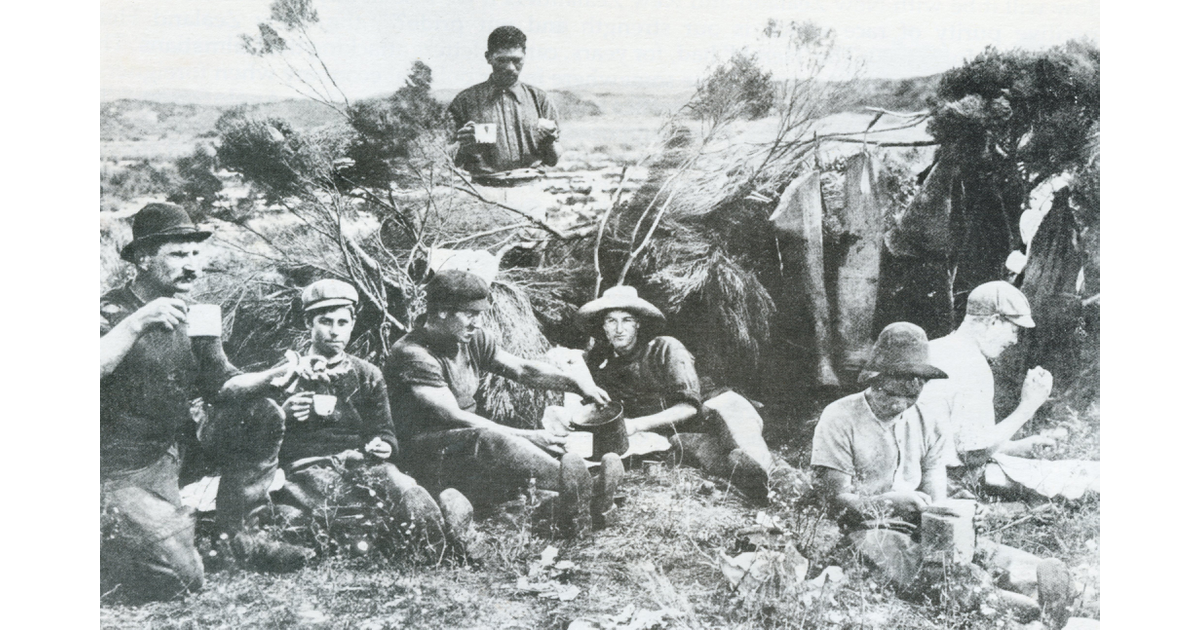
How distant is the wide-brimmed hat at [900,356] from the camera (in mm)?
6051

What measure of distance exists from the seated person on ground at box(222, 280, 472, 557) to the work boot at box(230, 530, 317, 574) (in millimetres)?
160

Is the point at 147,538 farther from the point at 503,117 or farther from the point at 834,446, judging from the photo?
the point at 834,446

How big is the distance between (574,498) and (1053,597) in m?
3.15

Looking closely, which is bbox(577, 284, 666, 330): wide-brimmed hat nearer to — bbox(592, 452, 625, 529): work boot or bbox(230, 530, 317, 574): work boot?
bbox(592, 452, 625, 529): work boot

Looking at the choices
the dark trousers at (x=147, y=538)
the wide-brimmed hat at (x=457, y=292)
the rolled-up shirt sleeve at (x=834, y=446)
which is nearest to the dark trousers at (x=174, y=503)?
the dark trousers at (x=147, y=538)

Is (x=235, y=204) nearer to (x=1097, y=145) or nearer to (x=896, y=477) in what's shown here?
(x=896, y=477)

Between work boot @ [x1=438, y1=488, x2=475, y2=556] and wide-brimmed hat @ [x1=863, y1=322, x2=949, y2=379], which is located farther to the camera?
wide-brimmed hat @ [x1=863, y1=322, x2=949, y2=379]

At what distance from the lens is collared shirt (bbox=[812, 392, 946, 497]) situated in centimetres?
598

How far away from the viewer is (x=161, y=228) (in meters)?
5.93

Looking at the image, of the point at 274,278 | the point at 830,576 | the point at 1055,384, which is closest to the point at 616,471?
the point at 830,576

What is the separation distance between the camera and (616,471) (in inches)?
231

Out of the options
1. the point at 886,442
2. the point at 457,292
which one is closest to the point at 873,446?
the point at 886,442

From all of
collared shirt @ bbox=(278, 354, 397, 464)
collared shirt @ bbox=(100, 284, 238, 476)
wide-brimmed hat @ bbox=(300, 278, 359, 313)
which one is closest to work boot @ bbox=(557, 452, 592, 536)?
collared shirt @ bbox=(278, 354, 397, 464)

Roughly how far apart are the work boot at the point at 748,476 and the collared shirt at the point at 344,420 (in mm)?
2180
